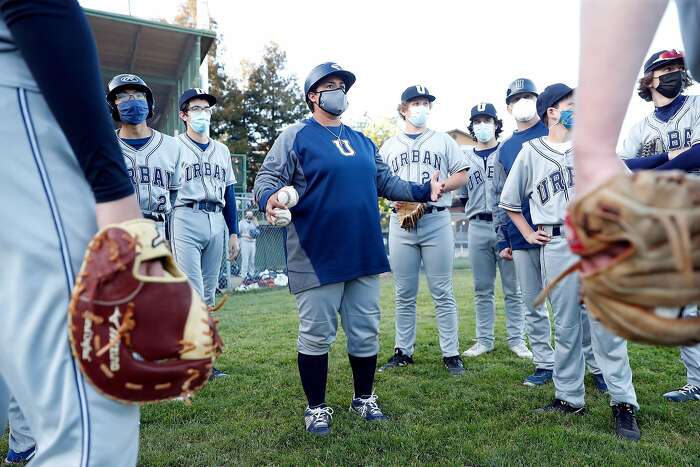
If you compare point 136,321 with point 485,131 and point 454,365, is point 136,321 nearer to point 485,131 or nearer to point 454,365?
point 454,365

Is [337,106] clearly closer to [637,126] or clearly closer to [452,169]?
[452,169]

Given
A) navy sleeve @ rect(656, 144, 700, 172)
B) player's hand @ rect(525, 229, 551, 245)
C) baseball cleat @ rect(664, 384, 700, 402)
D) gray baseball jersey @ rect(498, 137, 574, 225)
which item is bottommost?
baseball cleat @ rect(664, 384, 700, 402)

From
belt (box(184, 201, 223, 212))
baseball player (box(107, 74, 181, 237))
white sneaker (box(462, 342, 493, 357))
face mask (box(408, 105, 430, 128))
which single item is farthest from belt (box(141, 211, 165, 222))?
white sneaker (box(462, 342, 493, 357))

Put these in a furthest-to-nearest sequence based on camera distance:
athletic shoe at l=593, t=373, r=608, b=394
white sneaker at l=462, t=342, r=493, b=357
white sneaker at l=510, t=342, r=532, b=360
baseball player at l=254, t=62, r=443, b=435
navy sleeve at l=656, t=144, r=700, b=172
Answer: white sneaker at l=462, t=342, r=493, b=357 < white sneaker at l=510, t=342, r=532, b=360 < athletic shoe at l=593, t=373, r=608, b=394 < baseball player at l=254, t=62, r=443, b=435 < navy sleeve at l=656, t=144, r=700, b=172

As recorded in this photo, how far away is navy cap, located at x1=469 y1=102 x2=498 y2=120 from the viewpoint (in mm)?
6090

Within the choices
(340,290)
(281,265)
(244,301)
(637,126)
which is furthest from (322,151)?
(281,265)

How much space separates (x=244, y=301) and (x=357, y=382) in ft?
25.3

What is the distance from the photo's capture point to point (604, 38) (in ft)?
3.02

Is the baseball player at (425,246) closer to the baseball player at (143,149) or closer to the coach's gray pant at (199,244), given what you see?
the coach's gray pant at (199,244)

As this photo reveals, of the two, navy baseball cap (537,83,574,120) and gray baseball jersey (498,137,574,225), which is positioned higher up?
navy baseball cap (537,83,574,120)

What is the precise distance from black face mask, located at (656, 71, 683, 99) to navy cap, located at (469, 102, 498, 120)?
2.21m

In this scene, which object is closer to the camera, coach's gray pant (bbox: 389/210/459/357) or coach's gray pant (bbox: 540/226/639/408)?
coach's gray pant (bbox: 540/226/639/408)

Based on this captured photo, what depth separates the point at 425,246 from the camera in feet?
16.7

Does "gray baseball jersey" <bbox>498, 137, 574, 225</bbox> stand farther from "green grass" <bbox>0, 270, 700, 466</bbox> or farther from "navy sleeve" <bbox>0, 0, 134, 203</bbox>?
"navy sleeve" <bbox>0, 0, 134, 203</bbox>
